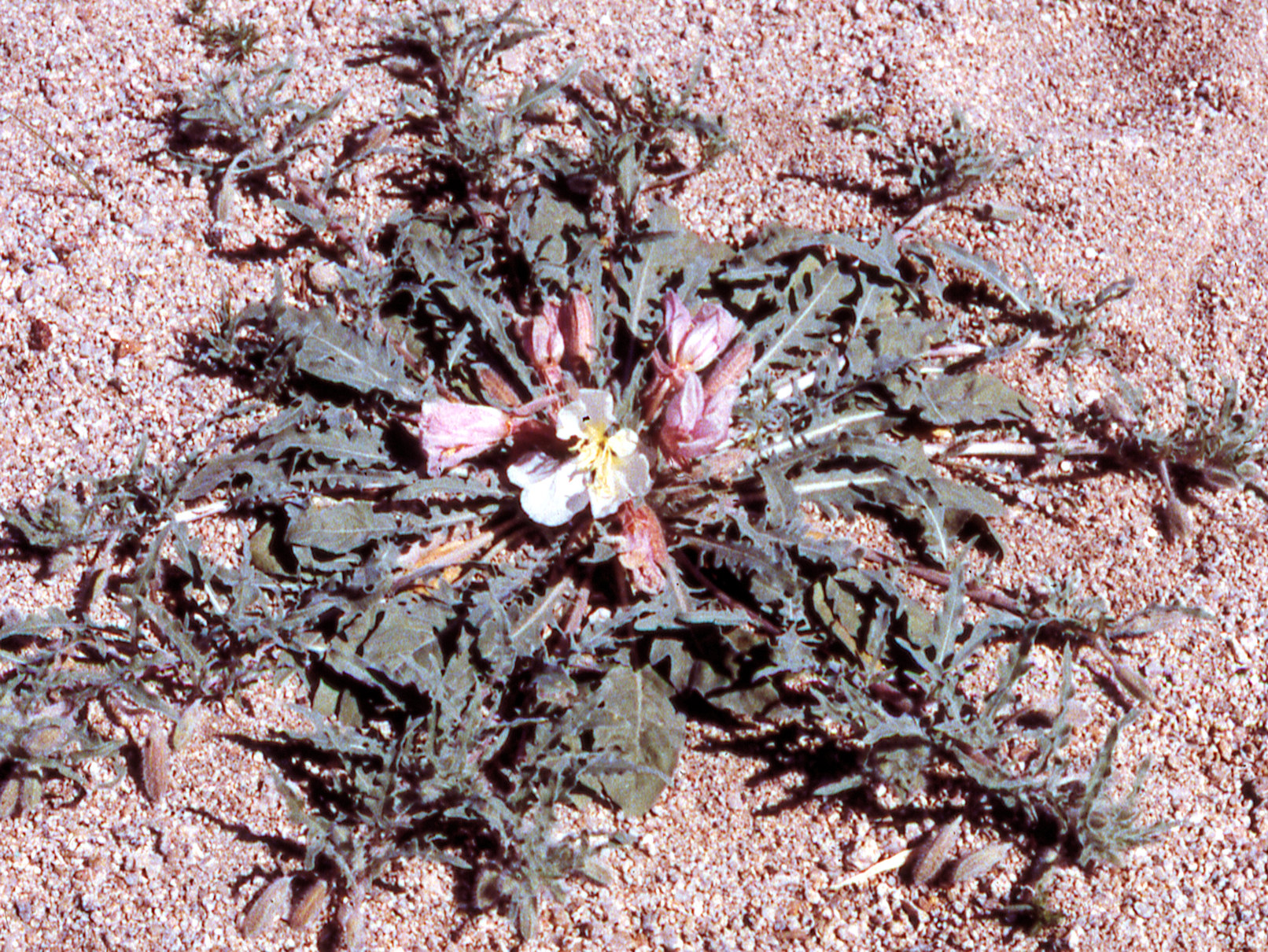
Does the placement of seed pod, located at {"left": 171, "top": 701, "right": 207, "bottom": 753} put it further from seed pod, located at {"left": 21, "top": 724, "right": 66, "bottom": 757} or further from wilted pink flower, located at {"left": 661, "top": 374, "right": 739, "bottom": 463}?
wilted pink flower, located at {"left": 661, "top": 374, "right": 739, "bottom": 463}

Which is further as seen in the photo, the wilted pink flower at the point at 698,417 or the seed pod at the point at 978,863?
the seed pod at the point at 978,863

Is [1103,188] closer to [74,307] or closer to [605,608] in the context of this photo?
[605,608]

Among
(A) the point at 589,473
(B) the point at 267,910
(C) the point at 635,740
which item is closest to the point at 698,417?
(A) the point at 589,473

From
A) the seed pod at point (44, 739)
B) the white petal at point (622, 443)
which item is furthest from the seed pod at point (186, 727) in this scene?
the white petal at point (622, 443)

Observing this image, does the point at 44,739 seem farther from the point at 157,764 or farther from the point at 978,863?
the point at 978,863

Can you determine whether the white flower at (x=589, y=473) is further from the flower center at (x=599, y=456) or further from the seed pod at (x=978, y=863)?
the seed pod at (x=978, y=863)

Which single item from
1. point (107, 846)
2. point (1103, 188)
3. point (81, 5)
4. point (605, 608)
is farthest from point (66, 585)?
point (1103, 188)
